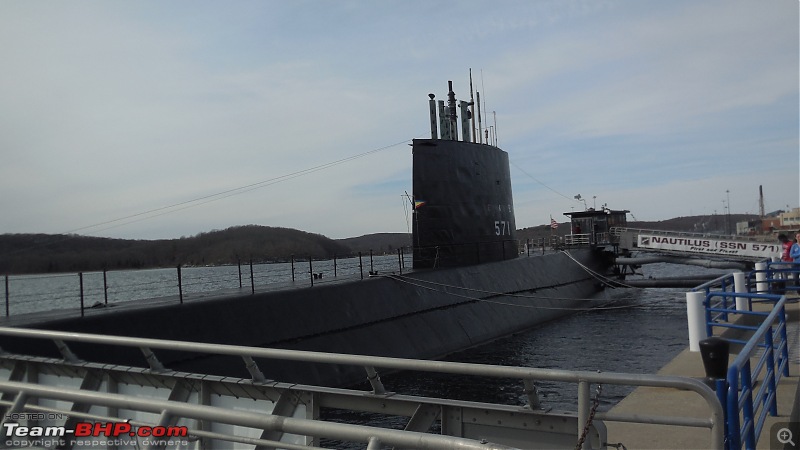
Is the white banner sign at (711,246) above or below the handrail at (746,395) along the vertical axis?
above

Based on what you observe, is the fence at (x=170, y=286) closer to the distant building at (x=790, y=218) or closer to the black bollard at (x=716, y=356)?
the black bollard at (x=716, y=356)

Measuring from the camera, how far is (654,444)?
4914 millimetres

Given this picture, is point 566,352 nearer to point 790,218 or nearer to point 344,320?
point 344,320

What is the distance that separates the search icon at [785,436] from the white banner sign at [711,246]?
2140 centimetres

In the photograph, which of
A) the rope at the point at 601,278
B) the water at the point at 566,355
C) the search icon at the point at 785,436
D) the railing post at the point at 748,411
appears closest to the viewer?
the railing post at the point at 748,411

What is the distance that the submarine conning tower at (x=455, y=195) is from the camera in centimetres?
1616

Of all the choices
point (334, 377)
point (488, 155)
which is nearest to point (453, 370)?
point (334, 377)

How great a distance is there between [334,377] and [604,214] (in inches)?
1129

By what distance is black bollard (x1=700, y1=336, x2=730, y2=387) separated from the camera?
3816mm

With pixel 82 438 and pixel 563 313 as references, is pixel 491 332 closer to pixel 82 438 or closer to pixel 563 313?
pixel 563 313

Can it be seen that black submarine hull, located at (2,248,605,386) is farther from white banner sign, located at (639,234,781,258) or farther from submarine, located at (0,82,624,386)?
white banner sign, located at (639,234,781,258)

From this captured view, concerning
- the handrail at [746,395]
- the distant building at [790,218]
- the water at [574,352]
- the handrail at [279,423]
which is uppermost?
the distant building at [790,218]

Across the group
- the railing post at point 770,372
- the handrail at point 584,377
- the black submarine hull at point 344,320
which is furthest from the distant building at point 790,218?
the handrail at point 584,377

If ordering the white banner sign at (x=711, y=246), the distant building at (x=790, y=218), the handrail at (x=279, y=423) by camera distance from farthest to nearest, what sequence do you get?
the distant building at (x=790, y=218) < the white banner sign at (x=711, y=246) < the handrail at (x=279, y=423)
